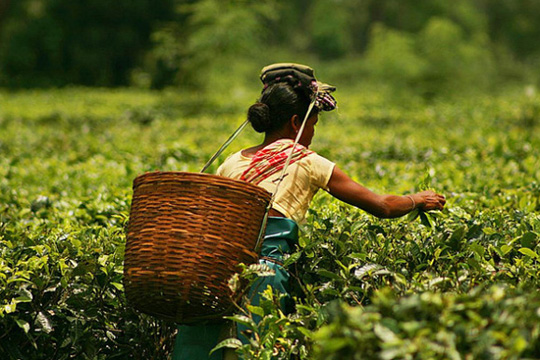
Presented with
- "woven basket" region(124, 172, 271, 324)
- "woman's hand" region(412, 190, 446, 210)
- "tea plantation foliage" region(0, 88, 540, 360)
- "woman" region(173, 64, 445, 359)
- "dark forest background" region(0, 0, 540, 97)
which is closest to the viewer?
"tea plantation foliage" region(0, 88, 540, 360)

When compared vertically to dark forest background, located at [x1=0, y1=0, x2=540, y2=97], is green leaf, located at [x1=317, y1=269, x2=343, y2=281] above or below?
below

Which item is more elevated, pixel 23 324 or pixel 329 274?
pixel 329 274

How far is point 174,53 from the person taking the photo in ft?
71.5

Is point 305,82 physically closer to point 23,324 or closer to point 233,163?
point 233,163

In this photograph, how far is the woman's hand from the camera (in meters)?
2.88

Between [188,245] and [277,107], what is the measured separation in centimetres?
87

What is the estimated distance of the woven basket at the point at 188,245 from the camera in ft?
7.77

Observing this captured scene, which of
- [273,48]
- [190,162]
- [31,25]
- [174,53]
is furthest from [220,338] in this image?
[273,48]

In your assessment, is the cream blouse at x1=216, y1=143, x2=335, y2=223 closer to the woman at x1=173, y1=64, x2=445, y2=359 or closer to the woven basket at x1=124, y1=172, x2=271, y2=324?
the woman at x1=173, y1=64, x2=445, y2=359

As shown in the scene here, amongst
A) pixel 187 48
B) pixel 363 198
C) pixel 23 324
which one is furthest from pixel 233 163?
pixel 187 48

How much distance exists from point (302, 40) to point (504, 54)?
16.0m

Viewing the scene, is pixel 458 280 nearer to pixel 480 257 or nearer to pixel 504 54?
pixel 480 257

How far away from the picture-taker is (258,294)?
8.71 feet

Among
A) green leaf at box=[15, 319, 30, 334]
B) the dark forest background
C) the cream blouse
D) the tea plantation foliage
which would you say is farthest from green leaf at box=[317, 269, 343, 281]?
the dark forest background
